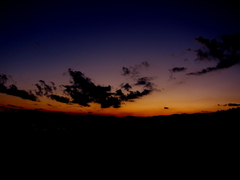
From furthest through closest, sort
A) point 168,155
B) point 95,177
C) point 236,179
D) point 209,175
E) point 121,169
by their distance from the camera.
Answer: point 168,155, point 121,169, point 95,177, point 209,175, point 236,179

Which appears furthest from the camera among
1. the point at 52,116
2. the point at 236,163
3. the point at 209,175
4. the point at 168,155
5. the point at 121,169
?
the point at 52,116

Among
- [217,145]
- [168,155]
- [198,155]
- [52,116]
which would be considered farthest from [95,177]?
[52,116]

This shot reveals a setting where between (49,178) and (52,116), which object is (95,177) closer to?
(49,178)

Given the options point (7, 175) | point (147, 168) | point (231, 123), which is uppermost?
point (231, 123)

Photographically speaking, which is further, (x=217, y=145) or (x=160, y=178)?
(x=217, y=145)

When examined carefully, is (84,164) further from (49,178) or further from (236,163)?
(236,163)

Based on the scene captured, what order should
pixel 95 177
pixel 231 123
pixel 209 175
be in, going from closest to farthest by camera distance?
pixel 209 175 → pixel 95 177 → pixel 231 123

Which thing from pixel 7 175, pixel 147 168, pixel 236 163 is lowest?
pixel 7 175

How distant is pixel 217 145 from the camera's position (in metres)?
20.5

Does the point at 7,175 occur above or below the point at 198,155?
below

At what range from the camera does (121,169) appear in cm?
1739

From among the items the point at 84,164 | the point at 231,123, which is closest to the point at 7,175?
the point at 84,164

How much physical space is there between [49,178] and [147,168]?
13.3 metres

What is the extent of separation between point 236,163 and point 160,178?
32.3ft
